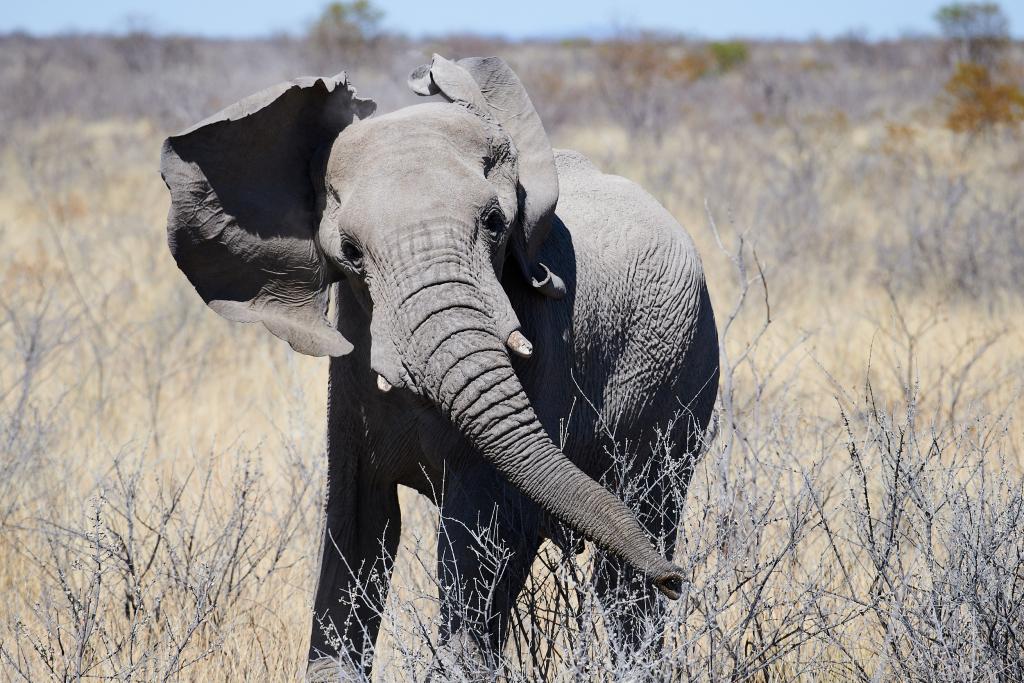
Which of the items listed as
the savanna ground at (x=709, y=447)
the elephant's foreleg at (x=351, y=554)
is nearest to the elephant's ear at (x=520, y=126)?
the savanna ground at (x=709, y=447)

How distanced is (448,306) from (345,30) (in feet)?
81.4

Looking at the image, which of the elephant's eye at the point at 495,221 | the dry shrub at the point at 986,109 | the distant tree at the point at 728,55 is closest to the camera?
the elephant's eye at the point at 495,221

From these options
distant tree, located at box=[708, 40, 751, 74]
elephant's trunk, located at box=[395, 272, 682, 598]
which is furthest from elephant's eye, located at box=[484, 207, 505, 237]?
distant tree, located at box=[708, 40, 751, 74]

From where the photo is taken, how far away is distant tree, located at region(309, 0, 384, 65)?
83.7ft

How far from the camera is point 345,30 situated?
26.3 metres

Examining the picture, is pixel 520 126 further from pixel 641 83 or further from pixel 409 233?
pixel 641 83

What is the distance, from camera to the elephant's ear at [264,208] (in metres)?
2.96

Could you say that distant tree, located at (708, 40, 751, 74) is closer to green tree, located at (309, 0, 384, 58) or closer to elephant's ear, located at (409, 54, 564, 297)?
green tree, located at (309, 0, 384, 58)

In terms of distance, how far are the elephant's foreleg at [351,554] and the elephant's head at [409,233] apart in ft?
2.02

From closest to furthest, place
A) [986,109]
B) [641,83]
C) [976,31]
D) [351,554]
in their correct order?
[351,554]
[986,109]
[641,83]
[976,31]

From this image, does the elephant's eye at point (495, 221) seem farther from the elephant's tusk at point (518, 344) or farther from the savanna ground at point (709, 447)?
the savanna ground at point (709, 447)

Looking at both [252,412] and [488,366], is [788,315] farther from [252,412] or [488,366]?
[488,366]

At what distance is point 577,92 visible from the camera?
22.9 metres

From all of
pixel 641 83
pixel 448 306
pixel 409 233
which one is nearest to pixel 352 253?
pixel 409 233
